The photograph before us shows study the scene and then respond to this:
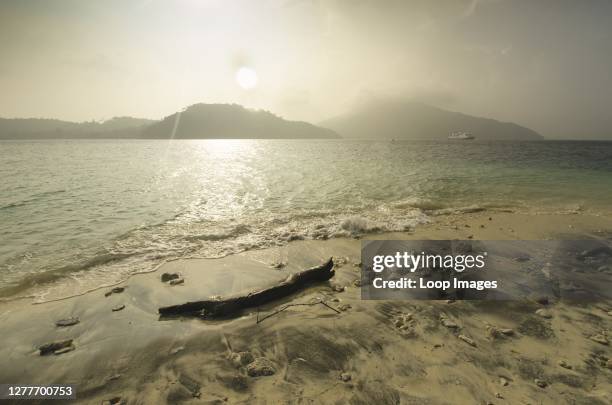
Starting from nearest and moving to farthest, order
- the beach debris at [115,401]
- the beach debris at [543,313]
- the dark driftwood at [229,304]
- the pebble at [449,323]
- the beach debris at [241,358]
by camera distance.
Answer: the beach debris at [115,401] → the beach debris at [241,358] → the pebble at [449,323] → the beach debris at [543,313] → the dark driftwood at [229,304]

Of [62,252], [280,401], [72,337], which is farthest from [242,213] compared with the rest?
[280,401]

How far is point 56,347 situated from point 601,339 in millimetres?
12341

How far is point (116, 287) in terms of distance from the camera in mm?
9070

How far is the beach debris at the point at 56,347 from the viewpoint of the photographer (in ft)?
20.2

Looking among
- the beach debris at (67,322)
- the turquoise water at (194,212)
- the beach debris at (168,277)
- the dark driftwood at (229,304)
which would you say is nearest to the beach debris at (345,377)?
the dark driftwood at (229,304)

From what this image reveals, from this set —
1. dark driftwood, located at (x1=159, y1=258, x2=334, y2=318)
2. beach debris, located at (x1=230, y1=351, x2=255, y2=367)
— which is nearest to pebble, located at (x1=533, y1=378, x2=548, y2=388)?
beach debris, located at (x1=230, y1=351, x2=255, y2=367)

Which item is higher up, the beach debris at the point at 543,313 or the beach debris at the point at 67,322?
the beach debris at the point at 543,313

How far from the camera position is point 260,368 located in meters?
5.40

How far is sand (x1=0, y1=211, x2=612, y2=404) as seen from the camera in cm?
495

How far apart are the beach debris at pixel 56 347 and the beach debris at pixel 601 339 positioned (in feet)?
38.9

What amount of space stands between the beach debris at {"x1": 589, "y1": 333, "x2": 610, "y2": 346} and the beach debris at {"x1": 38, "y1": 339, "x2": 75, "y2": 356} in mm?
11865

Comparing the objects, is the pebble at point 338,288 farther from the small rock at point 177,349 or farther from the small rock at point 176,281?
the small rock at point 176,281

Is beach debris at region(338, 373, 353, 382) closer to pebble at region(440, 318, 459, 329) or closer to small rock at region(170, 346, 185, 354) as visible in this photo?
pebble at region(440, 318, 459, 329)

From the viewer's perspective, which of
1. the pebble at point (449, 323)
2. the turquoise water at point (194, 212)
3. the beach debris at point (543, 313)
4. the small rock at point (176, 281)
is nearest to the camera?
the pebble at point (449, 323)
